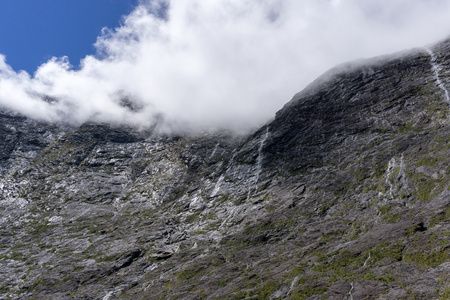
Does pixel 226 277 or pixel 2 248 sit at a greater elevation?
pixel 2 248

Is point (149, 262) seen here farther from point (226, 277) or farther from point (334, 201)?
point (334, 201)

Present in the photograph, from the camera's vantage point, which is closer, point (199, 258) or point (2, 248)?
point (199, 258)

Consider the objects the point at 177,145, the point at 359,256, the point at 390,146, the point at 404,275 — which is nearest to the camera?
the point at 404,275

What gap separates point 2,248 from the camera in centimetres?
12388

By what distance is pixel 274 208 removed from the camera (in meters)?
102

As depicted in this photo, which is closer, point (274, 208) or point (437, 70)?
point (274, 208)

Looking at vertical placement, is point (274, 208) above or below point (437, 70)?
below

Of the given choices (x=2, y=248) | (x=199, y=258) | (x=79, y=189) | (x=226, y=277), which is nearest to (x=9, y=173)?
(x=79, y=189)

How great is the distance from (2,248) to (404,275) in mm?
129882

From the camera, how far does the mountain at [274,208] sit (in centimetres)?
6397

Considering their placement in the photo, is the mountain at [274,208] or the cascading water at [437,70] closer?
the mountain at [274,208]

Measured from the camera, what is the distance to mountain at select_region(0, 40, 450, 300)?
63969mm

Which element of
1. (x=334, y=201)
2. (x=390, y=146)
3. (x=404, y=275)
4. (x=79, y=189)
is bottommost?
(x=404, y=275)

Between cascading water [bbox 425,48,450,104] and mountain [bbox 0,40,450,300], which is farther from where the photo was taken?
cascading water [bbox 425,48,450,104]
